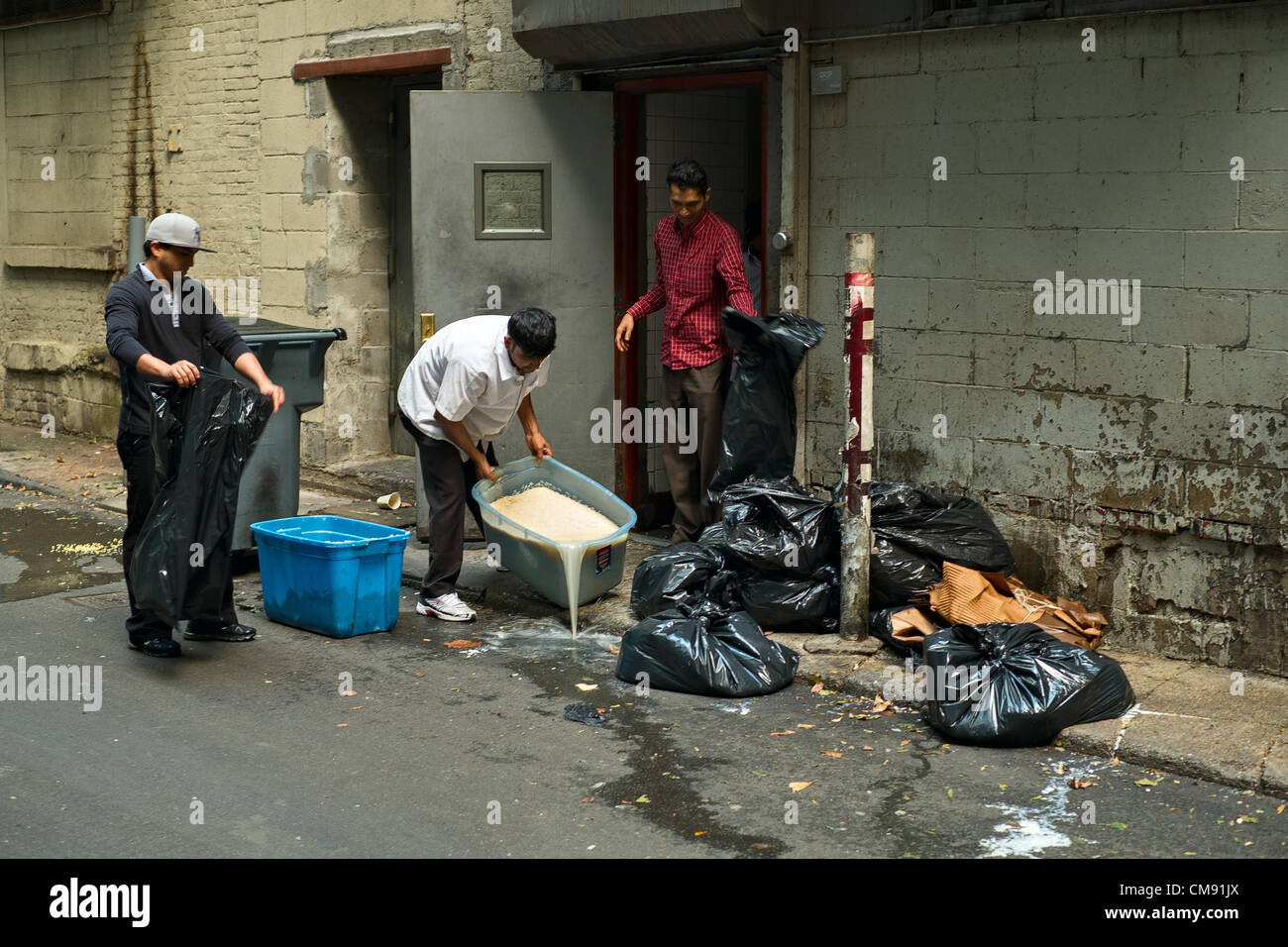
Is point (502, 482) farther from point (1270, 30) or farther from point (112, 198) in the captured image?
point (112, 198)

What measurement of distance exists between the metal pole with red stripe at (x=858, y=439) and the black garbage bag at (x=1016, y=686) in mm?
773

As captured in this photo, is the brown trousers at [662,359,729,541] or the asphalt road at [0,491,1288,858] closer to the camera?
the asphalt road at [0,491,1288,858]

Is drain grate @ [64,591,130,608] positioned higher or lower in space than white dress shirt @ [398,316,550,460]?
lower

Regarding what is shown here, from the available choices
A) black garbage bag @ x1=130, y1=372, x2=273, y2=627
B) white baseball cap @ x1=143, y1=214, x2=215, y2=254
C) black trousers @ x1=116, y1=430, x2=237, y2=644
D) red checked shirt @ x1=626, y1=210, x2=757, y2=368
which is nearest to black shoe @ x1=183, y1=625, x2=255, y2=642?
black trousers @ x1=116, y1=430, x2=237, y2=644

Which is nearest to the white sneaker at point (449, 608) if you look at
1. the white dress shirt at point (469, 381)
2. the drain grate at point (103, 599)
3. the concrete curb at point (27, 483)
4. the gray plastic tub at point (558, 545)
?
the gray plastic tub at point (558, 545)

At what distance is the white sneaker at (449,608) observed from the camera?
7125 mm

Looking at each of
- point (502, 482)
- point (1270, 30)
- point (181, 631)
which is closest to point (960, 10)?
point (1270, 30)

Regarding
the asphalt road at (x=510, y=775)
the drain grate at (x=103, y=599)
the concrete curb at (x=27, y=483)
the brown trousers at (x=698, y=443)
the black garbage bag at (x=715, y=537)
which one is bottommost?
the asphalt road at (x=510, y=775)

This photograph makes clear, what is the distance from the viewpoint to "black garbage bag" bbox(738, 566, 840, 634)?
6668 mm

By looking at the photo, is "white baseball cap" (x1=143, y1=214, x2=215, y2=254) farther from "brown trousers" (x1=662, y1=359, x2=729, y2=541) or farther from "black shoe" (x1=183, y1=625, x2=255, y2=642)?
"brown trousers" (x1=662, y1=359, x2=729, y2=541)
